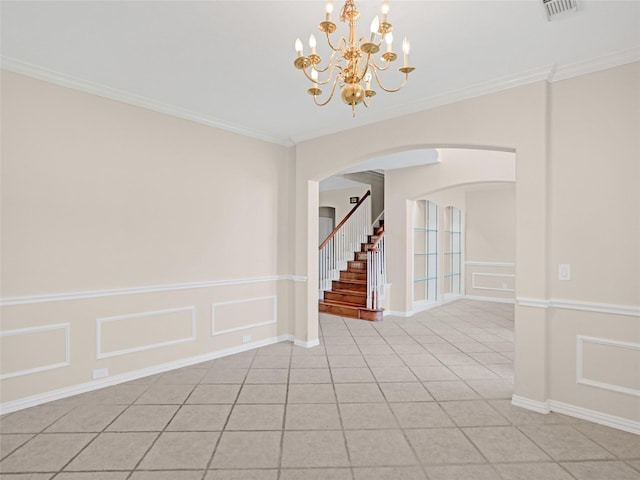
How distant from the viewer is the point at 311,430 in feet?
8.85

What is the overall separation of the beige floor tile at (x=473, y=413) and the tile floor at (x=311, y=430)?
0.05 ft

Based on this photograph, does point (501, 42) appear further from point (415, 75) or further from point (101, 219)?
point (101, 219)

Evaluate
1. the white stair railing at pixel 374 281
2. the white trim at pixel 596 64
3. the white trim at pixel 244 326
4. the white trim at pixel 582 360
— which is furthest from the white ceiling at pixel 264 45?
the white stair railing at pixel 374 281

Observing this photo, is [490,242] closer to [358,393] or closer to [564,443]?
[358,393]

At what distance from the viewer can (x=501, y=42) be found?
2.62m

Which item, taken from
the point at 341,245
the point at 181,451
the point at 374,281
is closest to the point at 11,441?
the point at 181,451

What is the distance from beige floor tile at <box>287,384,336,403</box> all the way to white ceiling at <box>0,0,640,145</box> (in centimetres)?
284

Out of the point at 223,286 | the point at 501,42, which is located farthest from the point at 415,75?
the point at 223,286

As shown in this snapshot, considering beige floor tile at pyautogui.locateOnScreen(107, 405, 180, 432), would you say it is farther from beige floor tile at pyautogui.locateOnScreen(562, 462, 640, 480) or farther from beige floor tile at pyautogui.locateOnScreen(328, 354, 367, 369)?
beige floor tile at pyautogui.locateOnScreen(562, 462, 640, 480)

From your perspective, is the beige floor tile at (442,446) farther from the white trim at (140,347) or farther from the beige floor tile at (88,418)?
the white trim at (140,347)

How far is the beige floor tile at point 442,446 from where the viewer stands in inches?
92.1

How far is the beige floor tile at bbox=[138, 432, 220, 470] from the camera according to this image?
2266 mm

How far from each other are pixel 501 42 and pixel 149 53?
262cm

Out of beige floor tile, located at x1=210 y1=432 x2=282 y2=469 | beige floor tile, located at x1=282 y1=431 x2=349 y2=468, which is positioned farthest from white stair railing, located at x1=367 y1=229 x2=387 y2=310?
beige floor tile, located at x1=210 y1=432 x2=282 y2=469
